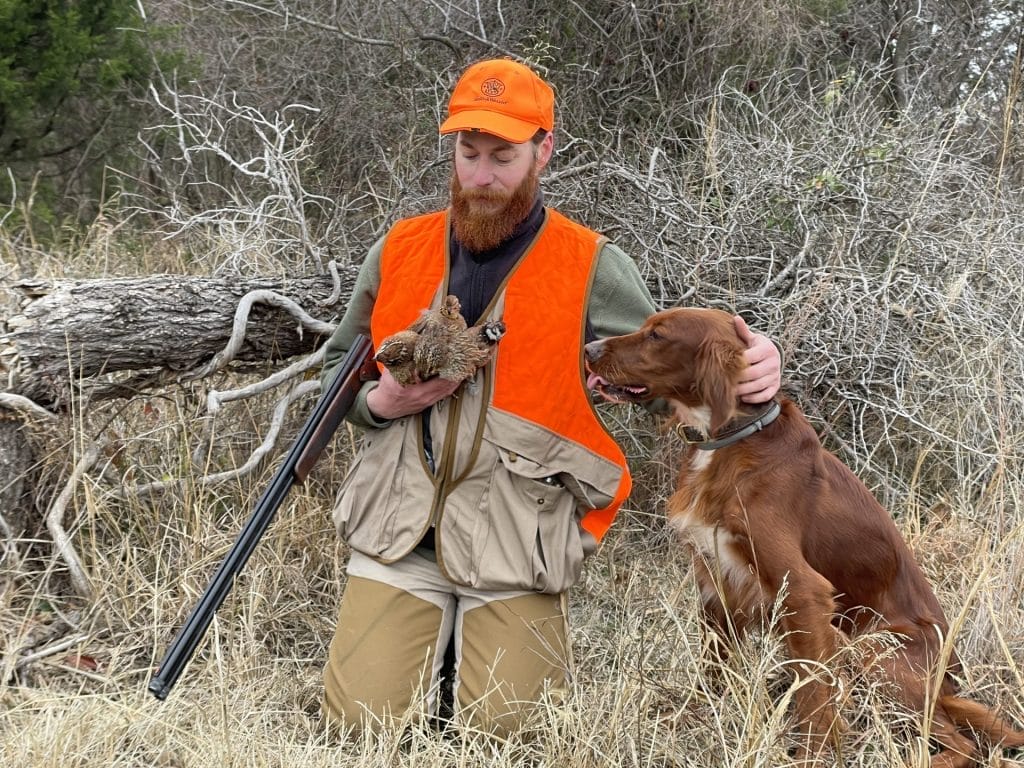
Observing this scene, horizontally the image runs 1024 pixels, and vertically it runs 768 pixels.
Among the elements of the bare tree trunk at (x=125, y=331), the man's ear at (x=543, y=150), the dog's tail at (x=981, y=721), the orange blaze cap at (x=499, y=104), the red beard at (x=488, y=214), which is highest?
the orange blaze cap at (x=499, y=104)

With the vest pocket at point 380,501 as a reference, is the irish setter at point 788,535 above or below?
above

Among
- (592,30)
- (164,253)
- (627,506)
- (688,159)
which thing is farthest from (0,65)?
(627,506)

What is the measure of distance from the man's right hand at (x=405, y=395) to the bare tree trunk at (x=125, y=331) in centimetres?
108

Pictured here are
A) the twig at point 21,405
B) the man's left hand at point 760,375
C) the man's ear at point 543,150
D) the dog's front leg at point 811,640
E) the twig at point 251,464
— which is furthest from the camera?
the twig at point 251,464

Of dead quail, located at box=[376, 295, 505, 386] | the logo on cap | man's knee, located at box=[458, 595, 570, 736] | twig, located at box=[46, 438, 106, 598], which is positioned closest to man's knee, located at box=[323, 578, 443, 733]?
man's knee, located at box=[458, 595, 570, 736]

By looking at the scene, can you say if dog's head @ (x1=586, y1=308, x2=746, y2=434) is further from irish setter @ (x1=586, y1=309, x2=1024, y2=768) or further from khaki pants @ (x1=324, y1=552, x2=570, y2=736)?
khaki pants @ (x1=324, y1=552, x2=570, y2=736)

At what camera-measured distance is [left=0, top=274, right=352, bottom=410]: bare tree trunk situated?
11.1 ft

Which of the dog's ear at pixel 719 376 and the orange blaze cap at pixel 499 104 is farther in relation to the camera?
the orange blaze cap at pixel 499 104

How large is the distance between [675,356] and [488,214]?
0.68 meters

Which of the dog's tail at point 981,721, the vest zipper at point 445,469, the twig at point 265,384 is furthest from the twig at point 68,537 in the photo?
the dog's tail at point 981,721

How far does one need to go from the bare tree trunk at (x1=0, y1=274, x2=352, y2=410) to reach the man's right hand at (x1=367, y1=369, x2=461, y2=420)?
108 centimetres

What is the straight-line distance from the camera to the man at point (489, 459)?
285 centimetres

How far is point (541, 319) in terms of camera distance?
9.43 ft

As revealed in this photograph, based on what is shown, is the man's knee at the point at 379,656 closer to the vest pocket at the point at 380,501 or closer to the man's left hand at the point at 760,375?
the vest pocket at the point at 380,501
